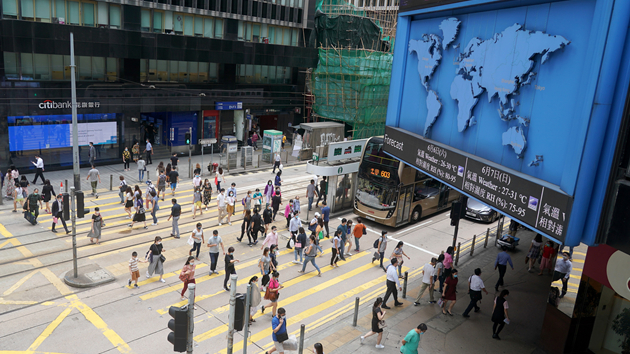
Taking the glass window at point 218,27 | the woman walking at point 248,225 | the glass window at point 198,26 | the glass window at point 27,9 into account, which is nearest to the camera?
the woman walking at point 248,225

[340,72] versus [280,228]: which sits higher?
[340,72]

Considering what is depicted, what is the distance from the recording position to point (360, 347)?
37.3 ft

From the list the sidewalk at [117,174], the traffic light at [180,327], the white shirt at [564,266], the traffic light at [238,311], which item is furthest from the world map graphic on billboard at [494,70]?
the sidewalk at [117,174]

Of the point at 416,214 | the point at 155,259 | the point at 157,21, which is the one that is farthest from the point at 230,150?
the point at 155,259

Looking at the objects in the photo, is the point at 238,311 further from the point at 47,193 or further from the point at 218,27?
the point at 218,27

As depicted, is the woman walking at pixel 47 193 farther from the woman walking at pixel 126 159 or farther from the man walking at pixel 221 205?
the woman walking at pixel 126 159

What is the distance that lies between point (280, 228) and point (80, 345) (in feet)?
33.8

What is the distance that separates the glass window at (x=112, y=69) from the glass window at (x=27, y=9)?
4.70 meters

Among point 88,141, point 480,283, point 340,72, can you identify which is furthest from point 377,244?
point 340,72

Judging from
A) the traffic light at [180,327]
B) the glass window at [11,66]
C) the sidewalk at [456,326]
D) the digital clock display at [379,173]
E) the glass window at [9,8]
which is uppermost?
the glass window at [9,8]

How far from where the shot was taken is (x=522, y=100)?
8.69 metres

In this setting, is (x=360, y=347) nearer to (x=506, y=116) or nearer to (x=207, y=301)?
(x=207, y=301)

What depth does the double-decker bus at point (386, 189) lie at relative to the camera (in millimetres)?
20484

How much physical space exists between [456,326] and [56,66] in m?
25.3
